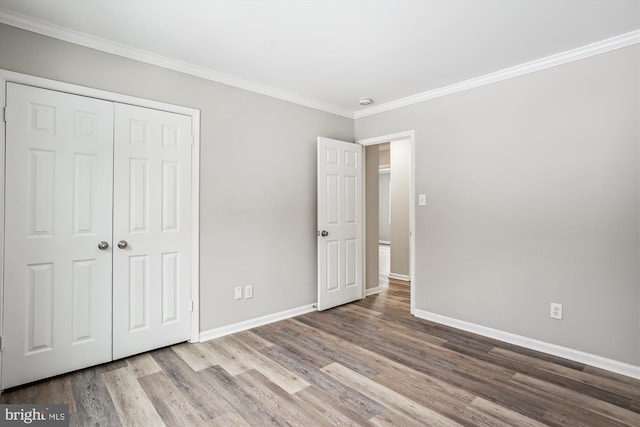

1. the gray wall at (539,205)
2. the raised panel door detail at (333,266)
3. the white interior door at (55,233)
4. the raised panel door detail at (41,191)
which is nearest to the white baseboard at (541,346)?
the gray wall at (539,205)

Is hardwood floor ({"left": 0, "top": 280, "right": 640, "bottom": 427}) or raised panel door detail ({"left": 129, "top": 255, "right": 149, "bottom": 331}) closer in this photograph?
hardwood floor ({"left": 0, "top": 280, "right": 640, "bottom": 427})

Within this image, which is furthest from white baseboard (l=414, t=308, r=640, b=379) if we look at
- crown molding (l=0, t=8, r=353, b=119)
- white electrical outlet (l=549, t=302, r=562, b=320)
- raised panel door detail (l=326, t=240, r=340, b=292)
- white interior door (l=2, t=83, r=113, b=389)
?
white interior door (l=2, t=83, r=113, b=389)

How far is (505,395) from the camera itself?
2.16m

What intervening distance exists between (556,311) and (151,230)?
3486 mm

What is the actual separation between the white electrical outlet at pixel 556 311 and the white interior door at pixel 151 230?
3173 mm

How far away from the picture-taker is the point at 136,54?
264 centimetres

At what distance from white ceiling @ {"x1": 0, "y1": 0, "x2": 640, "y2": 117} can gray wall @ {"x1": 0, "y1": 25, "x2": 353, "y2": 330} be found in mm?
171

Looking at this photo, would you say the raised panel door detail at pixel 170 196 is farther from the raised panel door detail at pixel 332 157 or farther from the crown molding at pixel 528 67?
the crown molding at pixel 528 67

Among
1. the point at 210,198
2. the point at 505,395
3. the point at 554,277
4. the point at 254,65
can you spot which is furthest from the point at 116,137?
the point at 554,277

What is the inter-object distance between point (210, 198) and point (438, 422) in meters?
2.47

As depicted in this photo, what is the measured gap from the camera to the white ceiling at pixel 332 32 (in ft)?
6.87

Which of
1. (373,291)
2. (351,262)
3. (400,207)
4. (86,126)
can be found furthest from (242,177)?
(400,207)

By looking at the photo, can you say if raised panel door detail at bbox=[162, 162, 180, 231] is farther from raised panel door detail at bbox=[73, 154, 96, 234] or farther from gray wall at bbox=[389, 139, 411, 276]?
gray wall at bbox=[389, 139, 411, 276]

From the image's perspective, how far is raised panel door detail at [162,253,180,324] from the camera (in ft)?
9.26
